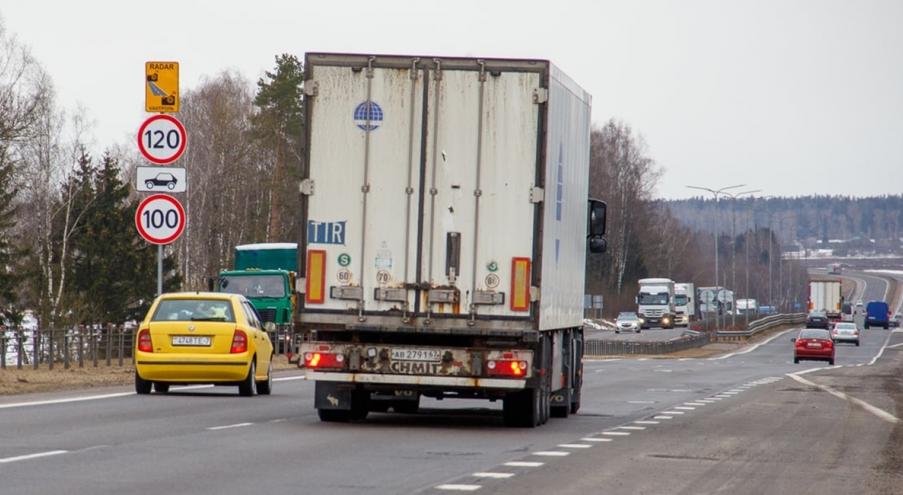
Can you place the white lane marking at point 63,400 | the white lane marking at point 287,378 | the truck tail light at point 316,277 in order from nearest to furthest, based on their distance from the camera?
the truck tail light at point 316,277 → the white lane marking at point 63,400 → the white lane marking at point 287,378

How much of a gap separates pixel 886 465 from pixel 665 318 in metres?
106

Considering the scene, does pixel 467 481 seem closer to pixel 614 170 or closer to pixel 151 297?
pixel 151 297

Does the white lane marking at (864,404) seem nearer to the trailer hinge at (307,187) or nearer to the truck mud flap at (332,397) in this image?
the truck mud flap at (332,397)

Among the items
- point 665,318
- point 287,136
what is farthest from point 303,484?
point 665,318

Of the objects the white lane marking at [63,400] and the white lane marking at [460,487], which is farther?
the white lane marking at [63,400]

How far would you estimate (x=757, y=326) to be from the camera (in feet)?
396

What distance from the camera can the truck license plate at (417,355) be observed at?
62.9ft

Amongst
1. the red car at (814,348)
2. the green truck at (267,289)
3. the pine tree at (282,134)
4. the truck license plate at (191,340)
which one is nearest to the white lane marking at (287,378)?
the truck license plate at (191,340)

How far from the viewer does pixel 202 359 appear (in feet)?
81.5

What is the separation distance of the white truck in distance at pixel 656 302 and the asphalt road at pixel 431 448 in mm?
90012

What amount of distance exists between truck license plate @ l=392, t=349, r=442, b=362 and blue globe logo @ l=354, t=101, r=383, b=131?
2.28 m

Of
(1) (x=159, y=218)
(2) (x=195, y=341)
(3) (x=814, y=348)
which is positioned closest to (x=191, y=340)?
(2) (x=195, y=341)

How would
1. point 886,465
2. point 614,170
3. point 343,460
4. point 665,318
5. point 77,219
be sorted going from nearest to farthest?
1. point 343,460
2. point 886,465
3. point 77,219
4. point 665,318
5. point 614,170

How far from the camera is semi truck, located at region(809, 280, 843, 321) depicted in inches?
4875
